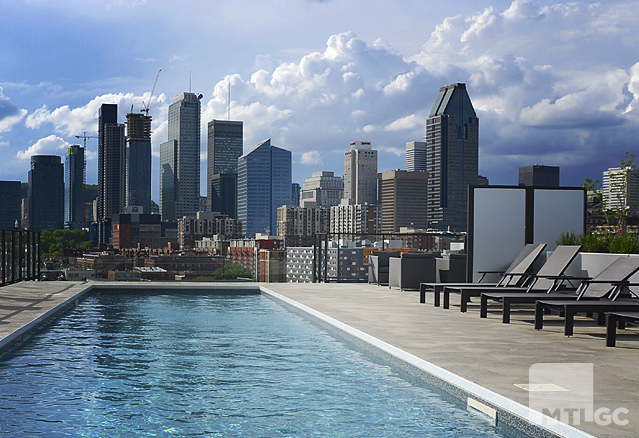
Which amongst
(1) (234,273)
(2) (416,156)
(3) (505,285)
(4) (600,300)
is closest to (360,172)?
(2) (416,156)

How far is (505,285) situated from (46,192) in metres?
176

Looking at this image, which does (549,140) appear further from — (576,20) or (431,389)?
(431,389)

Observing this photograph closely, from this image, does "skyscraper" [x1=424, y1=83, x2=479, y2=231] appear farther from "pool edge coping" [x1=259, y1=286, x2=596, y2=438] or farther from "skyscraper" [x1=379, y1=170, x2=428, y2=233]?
"pool edge coping" [x1=259, y1=286, x2=596, y2=438]

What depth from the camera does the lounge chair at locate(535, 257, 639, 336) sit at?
5.84 m

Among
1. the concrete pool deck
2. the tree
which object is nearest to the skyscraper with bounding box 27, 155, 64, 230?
the tree

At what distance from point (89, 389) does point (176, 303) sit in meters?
5.75

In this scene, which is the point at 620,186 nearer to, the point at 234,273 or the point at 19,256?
the point at 234,273

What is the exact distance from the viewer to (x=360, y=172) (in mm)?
181000

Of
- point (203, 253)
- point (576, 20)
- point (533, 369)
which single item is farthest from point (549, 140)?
point (533, 369)

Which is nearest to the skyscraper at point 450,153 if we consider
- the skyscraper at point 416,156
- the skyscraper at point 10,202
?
the skyscraper at point 416,156

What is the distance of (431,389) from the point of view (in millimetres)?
4293

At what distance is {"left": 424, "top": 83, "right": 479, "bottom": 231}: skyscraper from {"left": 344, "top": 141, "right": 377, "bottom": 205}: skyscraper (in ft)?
51.3

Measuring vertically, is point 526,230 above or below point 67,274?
above

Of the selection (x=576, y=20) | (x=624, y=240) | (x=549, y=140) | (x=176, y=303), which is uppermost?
(x=549, y=140)
